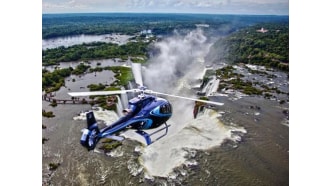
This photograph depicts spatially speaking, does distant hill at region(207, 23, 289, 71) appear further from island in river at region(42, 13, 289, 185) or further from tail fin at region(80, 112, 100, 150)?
tail fin at region(80, 112, 100, 150)

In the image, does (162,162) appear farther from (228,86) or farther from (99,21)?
(99,21)

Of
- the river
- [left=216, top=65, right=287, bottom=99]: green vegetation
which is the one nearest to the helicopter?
the river

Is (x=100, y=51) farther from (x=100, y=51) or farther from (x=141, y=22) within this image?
(x=141, y=22)

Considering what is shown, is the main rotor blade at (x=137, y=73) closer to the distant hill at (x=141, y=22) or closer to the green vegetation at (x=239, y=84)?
the distant hill at (x=141, y=22)

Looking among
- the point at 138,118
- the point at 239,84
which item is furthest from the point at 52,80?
the point at 239,84

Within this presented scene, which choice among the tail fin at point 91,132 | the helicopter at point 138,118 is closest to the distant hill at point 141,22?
the helicopter at point 138,118
